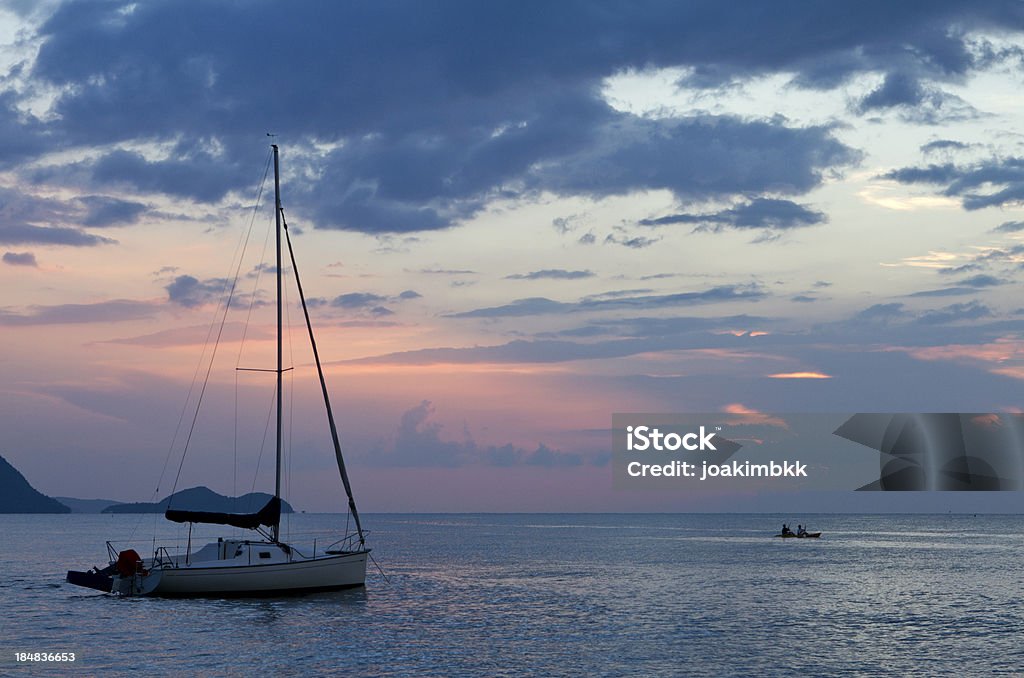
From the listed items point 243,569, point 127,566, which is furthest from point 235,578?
point 127,566

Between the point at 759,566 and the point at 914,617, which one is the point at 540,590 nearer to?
the point at 914,617

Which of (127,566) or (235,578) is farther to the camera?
(127,566)

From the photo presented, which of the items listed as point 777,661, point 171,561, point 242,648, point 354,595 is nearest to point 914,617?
point 777,661

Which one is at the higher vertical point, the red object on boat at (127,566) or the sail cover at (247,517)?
the sail cover at (247,517)

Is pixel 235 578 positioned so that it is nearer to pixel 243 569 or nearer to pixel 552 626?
pixel 243 569

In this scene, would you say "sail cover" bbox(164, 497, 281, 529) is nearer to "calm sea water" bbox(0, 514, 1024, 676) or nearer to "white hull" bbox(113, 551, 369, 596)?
"white hull" bbox(113, 551, 369, 596)

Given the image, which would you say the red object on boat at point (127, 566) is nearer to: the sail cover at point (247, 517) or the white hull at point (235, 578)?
the white hull at point (235, 578)

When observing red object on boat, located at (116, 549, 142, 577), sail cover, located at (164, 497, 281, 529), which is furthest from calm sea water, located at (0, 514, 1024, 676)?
sail cover, located at (164, 497, 281, 529)

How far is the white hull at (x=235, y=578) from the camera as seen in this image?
58531mm

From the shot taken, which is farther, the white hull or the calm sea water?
the white hull

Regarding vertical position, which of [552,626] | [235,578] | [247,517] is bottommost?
[552,626]

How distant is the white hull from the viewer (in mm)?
58531

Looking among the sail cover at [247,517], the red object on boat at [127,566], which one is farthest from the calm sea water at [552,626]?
the sail cover at [247,517]

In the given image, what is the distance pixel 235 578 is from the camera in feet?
192
